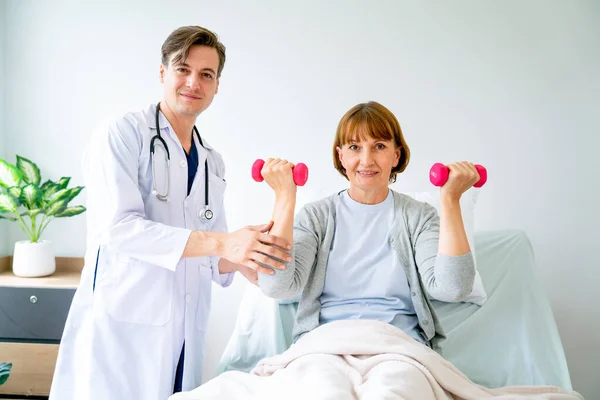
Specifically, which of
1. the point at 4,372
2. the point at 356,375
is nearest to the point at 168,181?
the point at 356,375

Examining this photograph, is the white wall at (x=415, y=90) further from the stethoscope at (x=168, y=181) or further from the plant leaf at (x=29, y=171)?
the stethoscope at (x=168, y=181)

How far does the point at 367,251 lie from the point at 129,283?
654 mm

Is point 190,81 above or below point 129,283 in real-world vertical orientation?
above

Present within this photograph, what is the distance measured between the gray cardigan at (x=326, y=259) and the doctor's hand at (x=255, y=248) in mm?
50

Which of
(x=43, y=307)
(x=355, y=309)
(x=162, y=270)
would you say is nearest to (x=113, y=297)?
(x=162, y=270)

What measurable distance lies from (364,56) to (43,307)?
69.1 inches

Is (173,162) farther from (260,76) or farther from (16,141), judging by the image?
(16,141)

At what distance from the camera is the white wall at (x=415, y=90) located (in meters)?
2.56

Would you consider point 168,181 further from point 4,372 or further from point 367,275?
point 4,372

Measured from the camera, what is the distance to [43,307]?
7.97 ft

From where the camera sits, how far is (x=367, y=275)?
161cm

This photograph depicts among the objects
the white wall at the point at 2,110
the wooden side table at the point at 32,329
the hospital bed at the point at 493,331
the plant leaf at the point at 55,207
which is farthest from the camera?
the white wall at the point at 2,110

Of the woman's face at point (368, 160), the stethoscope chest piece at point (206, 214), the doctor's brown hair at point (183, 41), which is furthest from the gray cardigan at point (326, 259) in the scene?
the doctor's brown hair at point (183, 41)

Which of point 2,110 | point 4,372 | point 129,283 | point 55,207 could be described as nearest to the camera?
point 129,283
